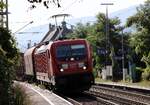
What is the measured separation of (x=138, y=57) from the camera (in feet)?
203

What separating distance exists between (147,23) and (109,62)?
18.2 m

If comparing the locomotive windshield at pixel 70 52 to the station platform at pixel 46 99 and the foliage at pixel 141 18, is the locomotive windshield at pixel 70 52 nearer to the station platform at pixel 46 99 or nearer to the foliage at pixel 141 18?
the station platform at pixel 46 99

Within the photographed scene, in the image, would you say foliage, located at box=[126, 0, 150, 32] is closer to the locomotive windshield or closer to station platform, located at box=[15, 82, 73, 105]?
the locomotive windshield

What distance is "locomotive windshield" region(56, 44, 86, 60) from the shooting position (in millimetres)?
29328

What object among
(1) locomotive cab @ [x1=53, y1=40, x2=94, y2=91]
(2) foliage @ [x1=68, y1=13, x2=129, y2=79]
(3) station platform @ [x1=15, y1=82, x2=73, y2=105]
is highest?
(2) foliage @ [x1=68, y1=13, x2=129, y2=79]

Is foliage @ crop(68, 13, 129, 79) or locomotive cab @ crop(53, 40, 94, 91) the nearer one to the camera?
locomotive cab @ crop(53, 40, 94, 91)

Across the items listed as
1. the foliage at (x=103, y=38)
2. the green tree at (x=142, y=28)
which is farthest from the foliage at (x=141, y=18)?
the foliage at (x=103, y=38)

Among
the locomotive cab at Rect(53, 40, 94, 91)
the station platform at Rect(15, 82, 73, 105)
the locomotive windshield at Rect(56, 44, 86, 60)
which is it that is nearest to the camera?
the station platform at Rect(15, 82, 73, 105)

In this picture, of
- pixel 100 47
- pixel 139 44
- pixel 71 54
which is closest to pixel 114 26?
pixel 100 47

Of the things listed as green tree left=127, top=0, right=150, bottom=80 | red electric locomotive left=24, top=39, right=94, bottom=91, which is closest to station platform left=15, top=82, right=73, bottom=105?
red electric locomotive left=24, top=39, right=94, bottom=91

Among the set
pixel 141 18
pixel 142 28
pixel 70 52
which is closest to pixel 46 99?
pixel 70 52

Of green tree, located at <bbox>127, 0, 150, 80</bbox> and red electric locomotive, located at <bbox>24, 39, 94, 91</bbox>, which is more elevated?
green tree, located at <bbox>127, 0, 150, 80</bbox>

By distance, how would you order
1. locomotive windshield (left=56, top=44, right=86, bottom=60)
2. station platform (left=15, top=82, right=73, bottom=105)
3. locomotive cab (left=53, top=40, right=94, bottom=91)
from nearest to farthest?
station platform (left=15, top=82, right=73, bottom=105) → locomotive cab (left=53, top=40, right=94, bottom=91) → locomotive windshield (left=56, top=44, right=86, bottom=60)

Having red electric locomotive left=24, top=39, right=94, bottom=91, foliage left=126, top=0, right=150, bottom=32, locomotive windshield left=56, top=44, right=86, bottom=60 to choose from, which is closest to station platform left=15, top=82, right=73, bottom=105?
red electric locomotive left=24, top=39, right=94, bottom=91
